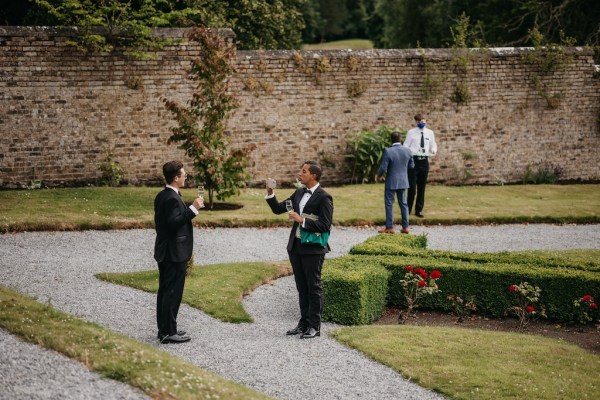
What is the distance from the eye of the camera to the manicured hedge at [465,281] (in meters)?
9.70

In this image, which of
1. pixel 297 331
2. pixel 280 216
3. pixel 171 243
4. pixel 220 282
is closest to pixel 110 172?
pixel 280 216

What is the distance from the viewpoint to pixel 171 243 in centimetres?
816

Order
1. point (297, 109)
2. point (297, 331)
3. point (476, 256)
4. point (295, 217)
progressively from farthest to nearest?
point (297, 109)
point (476, 256)
point (297, 331)
point (295, 217)

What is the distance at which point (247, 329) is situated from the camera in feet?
29.7

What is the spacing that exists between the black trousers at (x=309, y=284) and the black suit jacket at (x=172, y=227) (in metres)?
1.26

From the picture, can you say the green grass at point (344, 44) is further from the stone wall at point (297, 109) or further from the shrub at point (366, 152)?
the shrub at point (366, 152)

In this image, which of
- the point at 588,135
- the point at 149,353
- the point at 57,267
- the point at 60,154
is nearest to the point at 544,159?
the point at 588,135

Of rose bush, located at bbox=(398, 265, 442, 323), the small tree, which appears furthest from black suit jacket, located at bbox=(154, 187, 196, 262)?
the small tree

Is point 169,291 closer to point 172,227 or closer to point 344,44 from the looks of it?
point 172,227

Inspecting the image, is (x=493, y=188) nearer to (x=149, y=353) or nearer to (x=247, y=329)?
(x=247, y=329)

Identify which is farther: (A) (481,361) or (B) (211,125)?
(B) (211,125)

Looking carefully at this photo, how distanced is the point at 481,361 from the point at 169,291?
3220mm

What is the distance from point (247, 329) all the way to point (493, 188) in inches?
499

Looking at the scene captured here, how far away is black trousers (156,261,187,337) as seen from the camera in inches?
324
